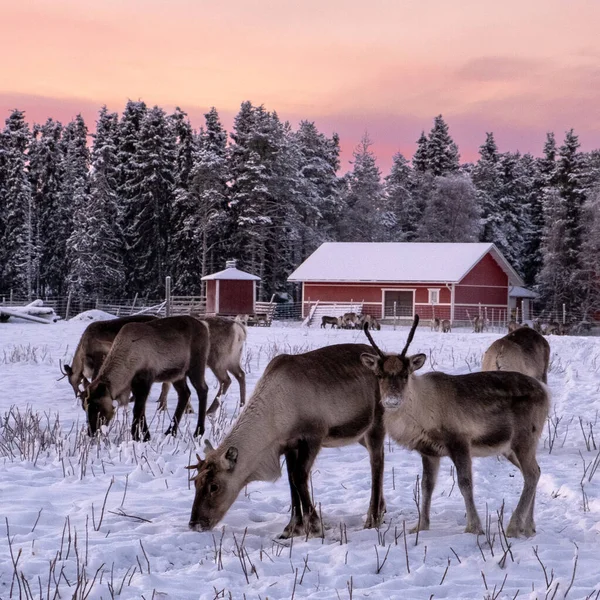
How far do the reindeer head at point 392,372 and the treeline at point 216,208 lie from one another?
55.2 m

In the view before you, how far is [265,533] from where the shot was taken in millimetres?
6277

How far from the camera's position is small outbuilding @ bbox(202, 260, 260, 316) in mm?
49344

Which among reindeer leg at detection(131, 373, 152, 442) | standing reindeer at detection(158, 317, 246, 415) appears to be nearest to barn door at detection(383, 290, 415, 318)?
standing reindeer at detection(158, 317, 246, 415)

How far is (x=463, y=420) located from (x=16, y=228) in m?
63.4

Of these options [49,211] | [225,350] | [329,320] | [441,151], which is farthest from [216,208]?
[225,350]

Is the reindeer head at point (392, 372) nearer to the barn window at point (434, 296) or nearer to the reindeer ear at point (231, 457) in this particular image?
the reindeer ear at point (231, 457)

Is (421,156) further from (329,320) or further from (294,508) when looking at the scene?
(294,508)

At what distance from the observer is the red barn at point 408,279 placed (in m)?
51.9

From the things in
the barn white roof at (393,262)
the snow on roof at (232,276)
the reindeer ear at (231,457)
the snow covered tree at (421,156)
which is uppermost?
the snow covered tree at (421,156)

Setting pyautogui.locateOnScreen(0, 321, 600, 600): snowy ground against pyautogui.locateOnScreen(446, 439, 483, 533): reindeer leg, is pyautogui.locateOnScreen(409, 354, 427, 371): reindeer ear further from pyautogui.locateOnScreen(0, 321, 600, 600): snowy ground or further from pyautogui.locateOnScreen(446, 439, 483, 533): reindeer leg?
pyautogui.locateOnScreen(0, 321, 600, 600): snowy ground

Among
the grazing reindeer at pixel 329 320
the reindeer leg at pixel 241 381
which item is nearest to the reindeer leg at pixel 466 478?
the reindeer leg at pixel 241 381

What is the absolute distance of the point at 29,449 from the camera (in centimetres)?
883

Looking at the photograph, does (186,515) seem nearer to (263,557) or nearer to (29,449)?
(263,557)

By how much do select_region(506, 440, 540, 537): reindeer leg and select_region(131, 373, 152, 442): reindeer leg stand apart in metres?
5.34
